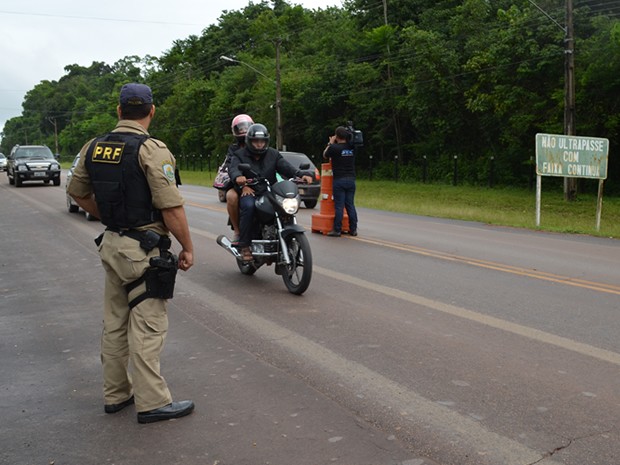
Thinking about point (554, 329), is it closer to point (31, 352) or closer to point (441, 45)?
point (31, 352)

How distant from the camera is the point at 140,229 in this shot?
4.22 m

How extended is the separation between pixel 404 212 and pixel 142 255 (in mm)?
16369

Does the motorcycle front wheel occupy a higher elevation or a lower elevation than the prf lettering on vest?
lower

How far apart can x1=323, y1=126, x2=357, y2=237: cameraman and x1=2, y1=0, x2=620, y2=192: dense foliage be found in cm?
1242

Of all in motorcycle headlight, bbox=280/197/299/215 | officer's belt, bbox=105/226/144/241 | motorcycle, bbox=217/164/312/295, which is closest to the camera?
officer's belt, bbox=105/226/144/241

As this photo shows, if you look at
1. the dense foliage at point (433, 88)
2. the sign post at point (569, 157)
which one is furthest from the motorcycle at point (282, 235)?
the dense foliage at point (433, 88)

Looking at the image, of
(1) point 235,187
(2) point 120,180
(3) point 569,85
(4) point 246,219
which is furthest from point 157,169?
(3) point 569,85

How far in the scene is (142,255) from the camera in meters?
4.17

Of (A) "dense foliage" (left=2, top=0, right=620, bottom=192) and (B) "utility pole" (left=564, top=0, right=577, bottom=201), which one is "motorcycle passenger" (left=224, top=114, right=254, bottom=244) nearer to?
(A) "dense foliage" (left=2, top=0, right=620, bottom=192)

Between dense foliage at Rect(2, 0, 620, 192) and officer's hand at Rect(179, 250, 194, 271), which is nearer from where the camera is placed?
officer's hand at Rect(179, 250, 194, 271)

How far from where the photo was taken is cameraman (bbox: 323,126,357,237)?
12688mm

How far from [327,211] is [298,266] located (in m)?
5.70

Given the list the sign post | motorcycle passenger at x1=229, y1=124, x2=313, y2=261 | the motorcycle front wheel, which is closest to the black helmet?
motorcycle passenger at x1=229, y1=124, x2=313, y2=261

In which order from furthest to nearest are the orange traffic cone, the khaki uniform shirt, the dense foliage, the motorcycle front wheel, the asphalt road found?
1. the dense foliage
2. the orange traffic cone
3. the motorcycle front wheel
4. the khaki uniform shirt
5. the asphalt road
